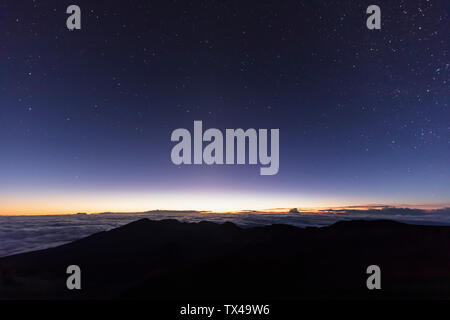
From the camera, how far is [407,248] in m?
13.5

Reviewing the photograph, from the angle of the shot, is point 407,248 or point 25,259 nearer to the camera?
point 407,248

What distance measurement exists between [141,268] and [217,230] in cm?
1003

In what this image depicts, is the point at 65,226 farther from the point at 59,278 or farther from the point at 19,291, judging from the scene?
the point at 19,291

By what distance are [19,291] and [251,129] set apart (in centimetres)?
2679

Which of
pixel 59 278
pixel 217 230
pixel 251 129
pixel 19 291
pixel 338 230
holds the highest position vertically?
pixel 251 129

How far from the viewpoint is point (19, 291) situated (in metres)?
22.8

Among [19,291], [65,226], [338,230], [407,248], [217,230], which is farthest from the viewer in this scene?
[65,226]

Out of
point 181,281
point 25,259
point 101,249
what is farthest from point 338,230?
point 25,259

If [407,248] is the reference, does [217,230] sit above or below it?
below

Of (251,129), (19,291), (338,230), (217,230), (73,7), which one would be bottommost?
(19,291)
